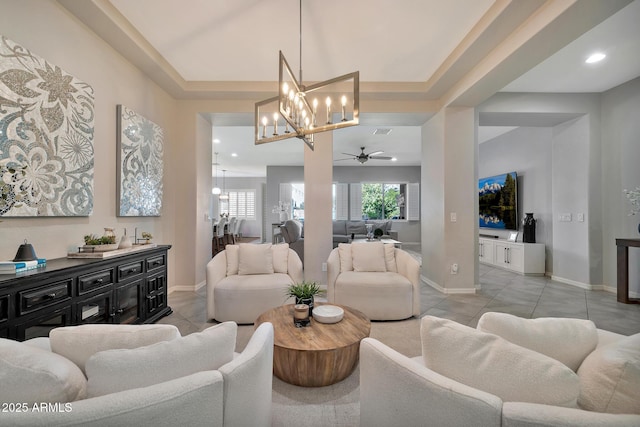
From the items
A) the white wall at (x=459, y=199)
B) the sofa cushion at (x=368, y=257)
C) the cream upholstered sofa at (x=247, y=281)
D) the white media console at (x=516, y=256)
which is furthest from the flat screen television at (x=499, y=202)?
the cream upholstered sofa at (x=247, y=281)

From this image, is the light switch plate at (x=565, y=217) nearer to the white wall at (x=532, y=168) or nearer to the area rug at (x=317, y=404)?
the white wall at (x=532, y=168)

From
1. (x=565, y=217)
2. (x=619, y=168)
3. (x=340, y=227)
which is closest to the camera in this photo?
(x=619, y=168)

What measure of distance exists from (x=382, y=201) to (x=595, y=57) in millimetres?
6812

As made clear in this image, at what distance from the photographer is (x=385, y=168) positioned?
9648 millimetres

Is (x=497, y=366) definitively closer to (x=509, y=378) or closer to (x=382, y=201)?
(x=509, y=378)

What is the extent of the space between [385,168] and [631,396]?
9.32m

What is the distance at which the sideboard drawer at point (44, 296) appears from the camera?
1567 millimetres

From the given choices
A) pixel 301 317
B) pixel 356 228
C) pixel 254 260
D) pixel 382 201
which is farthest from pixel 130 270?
pixel 382 201

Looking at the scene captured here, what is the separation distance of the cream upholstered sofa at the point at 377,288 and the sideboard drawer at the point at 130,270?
6.40 feet

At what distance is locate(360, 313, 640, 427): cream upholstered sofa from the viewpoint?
2.30 ft

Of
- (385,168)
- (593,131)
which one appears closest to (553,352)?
(593,131)

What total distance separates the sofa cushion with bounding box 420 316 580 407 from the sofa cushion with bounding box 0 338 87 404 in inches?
44.1

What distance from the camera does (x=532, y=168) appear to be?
17.7 feet

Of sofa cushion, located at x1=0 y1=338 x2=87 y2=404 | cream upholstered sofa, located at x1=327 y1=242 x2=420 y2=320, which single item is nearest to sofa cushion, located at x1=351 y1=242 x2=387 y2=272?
cream upholstered sofa, located at x1=327 y1=242 x2=420 y2=320
